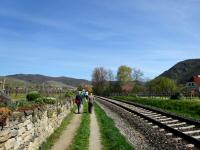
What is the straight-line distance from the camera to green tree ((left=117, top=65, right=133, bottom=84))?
156 m

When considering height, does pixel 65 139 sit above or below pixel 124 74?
below

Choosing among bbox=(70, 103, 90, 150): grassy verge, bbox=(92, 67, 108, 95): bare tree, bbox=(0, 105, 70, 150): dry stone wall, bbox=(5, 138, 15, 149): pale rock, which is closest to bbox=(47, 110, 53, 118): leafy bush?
bbox=(0, 105, 70, 150): dry stone wall

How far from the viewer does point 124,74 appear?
158m

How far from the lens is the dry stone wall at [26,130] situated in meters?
8.91

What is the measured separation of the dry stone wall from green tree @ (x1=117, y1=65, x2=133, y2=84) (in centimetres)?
13916

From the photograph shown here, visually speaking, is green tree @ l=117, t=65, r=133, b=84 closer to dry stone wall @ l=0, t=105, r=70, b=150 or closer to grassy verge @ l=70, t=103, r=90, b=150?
grassy verge @ l=70, t=103, r=90, b=150

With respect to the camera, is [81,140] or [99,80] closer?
[81,140]

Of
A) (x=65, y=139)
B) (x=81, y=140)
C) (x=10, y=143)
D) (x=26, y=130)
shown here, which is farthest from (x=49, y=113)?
(x=10, y=143)

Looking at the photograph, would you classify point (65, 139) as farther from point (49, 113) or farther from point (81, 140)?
point (49, 113)

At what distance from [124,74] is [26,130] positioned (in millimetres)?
146979

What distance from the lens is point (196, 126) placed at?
17.4 m

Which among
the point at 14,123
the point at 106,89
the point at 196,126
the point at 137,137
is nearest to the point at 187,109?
the point at 196,126

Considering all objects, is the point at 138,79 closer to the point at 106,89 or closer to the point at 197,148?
the point at 106,89

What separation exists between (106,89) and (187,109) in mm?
116454
